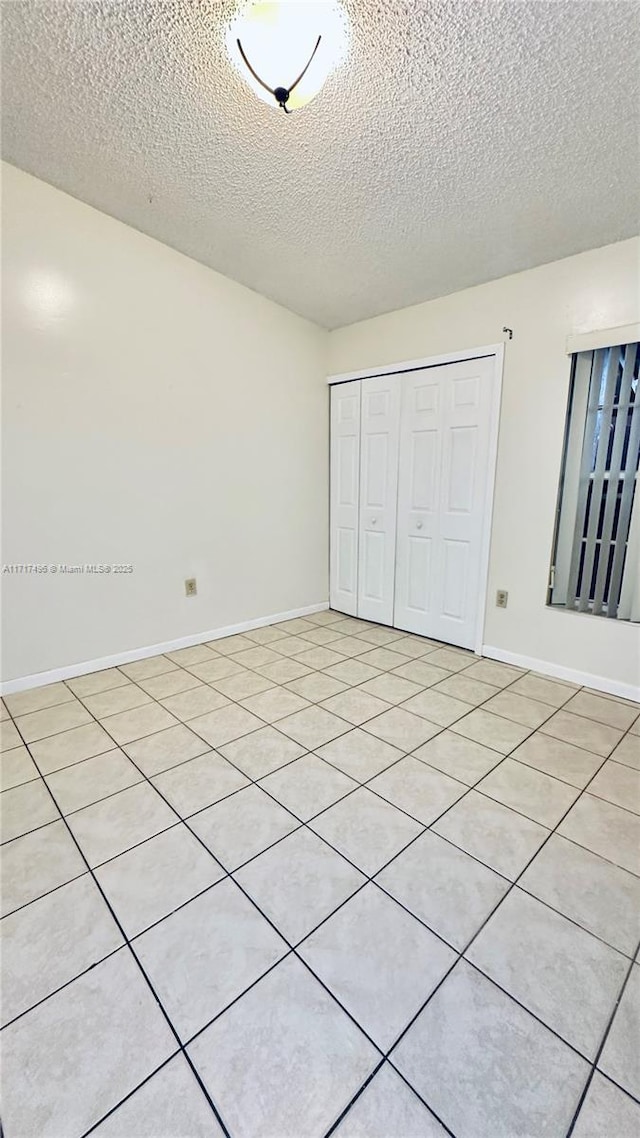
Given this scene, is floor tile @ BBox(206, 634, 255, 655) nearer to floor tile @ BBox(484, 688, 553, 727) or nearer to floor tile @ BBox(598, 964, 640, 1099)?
floor tile @ BBox(484, 688, 553, 727)

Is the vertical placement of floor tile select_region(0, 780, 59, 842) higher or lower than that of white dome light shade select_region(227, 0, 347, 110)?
lower

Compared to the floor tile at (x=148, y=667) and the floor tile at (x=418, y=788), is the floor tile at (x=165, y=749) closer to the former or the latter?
the floor tile at (x=148, y=667)

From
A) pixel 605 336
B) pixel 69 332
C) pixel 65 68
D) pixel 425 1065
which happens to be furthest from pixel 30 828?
pixel 605 336

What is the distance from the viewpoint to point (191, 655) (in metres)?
2.98

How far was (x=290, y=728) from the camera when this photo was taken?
2.11 m

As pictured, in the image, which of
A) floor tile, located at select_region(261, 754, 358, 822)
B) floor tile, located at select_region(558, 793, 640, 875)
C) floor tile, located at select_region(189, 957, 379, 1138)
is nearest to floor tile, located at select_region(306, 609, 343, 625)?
floor tile, located at select_region(261, 754, 358, 822)

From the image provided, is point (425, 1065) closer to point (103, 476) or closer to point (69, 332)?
point (103, 476)

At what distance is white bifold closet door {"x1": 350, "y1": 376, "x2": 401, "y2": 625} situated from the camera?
3.39 metres

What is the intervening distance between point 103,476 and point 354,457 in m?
1.94

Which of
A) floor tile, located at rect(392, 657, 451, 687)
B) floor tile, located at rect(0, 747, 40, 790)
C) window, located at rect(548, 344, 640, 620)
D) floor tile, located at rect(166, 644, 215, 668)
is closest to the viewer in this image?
floor tile, located at rect(0, 747, 40, 790)

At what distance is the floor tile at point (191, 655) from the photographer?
2.88m

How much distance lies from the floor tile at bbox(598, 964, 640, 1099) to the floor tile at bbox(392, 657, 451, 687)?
1.59m

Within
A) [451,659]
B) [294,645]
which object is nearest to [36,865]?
[294,645]

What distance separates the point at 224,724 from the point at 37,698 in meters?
1.07
